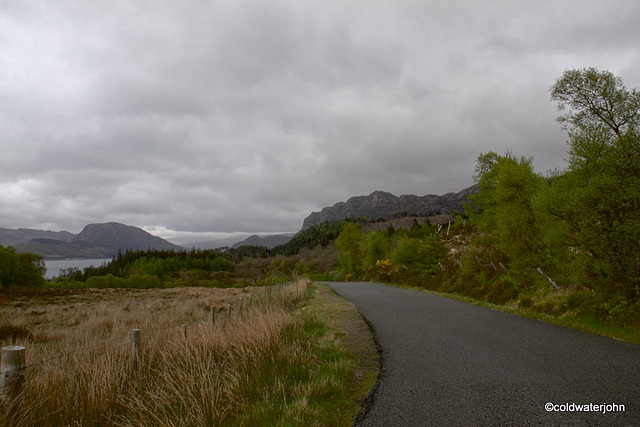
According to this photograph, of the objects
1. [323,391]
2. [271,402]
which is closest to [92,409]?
[271,402]

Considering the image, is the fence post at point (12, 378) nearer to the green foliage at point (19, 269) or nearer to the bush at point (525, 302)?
the bush at point (525, 302)

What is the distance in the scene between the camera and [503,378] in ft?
19.2

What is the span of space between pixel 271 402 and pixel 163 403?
1.58 meters

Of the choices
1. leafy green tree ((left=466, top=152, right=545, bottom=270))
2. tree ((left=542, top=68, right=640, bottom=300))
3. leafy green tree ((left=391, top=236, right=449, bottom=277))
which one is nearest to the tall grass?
tree ((left=542, top=68, right=640, bottom=300))

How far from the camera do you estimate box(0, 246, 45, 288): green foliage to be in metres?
60.4

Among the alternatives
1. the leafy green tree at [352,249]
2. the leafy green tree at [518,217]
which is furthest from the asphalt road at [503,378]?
the leafy green tree at [352,249]

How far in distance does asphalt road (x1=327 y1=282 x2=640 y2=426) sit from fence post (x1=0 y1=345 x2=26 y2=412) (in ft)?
14.4

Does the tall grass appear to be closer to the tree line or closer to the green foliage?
the tree line

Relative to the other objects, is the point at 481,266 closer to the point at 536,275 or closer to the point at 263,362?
the point at 536,275

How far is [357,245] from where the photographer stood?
6197 centimetres

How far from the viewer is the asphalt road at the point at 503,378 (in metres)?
4.49

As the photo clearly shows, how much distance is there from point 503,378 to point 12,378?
733 centimetres

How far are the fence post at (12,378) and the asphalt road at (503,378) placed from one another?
14.4 ft

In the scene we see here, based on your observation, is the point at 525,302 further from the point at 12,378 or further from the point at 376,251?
the point at 376,251
